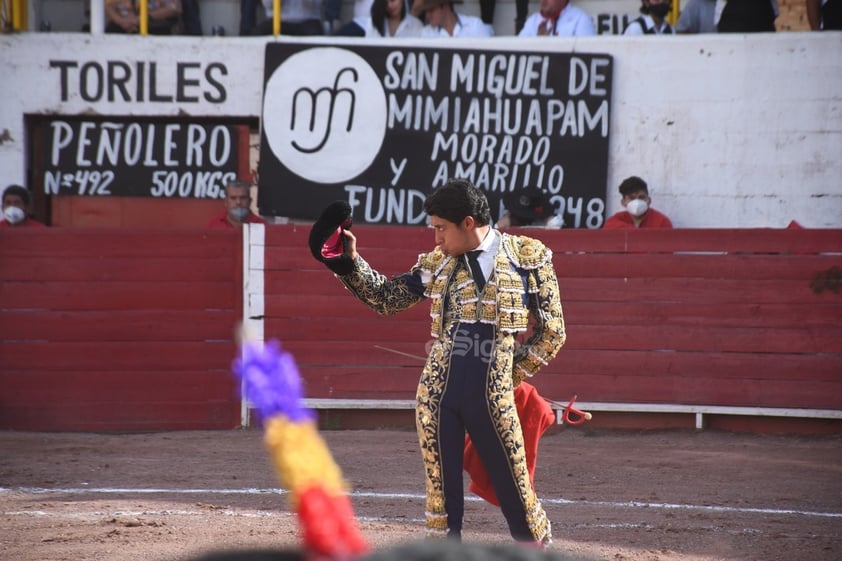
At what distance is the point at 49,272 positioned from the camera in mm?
9211

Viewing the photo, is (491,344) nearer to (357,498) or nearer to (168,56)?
(357,498)

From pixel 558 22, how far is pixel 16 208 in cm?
407

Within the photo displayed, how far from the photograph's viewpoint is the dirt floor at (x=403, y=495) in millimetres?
5305

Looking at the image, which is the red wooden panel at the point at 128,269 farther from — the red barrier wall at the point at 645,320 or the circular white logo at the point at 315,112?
the circular white logo at the point at 315,112

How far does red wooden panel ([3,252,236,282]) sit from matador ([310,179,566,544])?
200 inches

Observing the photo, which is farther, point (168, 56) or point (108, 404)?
point (168, 56)

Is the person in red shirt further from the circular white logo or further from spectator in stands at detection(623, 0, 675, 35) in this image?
spectator in stands at detection(623, 0, 675, 35)

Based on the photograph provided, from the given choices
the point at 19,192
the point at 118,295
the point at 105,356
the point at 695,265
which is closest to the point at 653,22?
the point at 695,265

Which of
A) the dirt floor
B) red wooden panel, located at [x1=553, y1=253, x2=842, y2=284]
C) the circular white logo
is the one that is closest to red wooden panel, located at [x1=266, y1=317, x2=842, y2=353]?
red wooden panel, located at [x1=553, y1=253, x2=842, y2=284]

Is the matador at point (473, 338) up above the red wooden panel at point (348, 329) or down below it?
above

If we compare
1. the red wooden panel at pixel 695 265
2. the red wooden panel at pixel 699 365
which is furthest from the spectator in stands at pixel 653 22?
the red wooden panel at pixel 699 365

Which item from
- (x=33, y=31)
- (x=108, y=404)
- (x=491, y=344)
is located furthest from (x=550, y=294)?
(x=33, y=31)

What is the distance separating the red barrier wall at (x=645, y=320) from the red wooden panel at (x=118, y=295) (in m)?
0.42

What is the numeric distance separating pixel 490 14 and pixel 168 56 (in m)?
2.45
